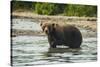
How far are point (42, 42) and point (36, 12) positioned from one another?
405 mm

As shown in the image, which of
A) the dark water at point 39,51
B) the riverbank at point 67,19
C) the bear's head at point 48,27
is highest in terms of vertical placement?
the riverbank at point 67,19

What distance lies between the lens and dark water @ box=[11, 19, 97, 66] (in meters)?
2.36

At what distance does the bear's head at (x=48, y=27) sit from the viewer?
2499 millimetres

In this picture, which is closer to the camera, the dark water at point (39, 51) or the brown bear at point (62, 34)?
the dark water at point (39, 51)

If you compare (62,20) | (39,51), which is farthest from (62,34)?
(39,51)

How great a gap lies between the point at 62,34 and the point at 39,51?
407mm

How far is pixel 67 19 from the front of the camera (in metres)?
2.61

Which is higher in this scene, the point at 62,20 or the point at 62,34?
the point at 62,20

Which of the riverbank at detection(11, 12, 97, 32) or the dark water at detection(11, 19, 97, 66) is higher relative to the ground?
the riverbank at detection(11, 12, 97, 32)

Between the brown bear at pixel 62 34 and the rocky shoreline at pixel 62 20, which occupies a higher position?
the rocky shoreline at pixel 62 20

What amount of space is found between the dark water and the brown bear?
0.06 m

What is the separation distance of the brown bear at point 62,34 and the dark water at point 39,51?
62mm

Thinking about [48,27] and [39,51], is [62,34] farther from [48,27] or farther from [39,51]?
[39,51]

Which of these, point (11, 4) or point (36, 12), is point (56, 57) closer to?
point (36, 12)
